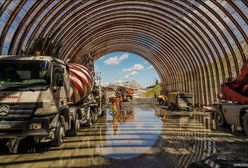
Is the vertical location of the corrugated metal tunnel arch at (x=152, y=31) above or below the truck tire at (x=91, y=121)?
above

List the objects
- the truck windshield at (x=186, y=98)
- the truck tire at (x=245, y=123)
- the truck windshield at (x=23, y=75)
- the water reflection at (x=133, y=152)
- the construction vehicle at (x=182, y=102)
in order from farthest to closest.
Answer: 1. the truck windshield at (x=186, y=98)
2. the construction vehicle at (x=182, y=102)
3. the truck tire at (x=245, y=123)
4. the truck windshield at (x=23, y=75)
5. the water reflection at (x=133, y=152)

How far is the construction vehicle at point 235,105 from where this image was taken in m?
12.4

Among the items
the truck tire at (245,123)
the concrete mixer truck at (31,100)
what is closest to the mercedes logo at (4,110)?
the concrete mixer truck at (31,100)

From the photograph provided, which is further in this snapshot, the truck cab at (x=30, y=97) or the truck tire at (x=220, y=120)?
the truck tire at (x=220, y=120)

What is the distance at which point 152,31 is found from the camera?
35312mm

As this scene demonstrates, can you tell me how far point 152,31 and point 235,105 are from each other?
23.5m

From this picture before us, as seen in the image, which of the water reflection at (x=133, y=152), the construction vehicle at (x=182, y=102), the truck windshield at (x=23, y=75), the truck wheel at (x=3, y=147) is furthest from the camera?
the construction vehicle at (x=182, y=102)

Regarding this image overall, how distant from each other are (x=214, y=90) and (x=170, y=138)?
19845 mm

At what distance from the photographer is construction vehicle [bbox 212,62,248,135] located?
12.4 metres

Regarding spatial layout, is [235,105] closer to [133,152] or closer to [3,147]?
[133,152]

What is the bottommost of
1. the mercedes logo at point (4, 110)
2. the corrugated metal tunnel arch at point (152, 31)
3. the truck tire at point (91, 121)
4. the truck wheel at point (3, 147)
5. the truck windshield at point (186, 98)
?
the truck wheel at point (3, 147)

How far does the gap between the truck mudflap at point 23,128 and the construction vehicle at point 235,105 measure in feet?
28.6

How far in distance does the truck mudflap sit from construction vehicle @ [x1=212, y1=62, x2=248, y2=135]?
8.72 meters

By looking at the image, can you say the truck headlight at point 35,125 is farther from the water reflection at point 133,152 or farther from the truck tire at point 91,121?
the truck tire at point 91,121
